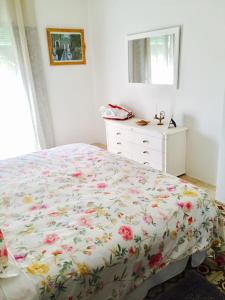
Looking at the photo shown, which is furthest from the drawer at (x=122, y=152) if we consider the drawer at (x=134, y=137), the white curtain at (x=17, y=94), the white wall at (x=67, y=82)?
the white curtain at (x=17, y=94)

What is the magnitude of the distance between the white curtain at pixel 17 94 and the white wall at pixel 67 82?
245 mm

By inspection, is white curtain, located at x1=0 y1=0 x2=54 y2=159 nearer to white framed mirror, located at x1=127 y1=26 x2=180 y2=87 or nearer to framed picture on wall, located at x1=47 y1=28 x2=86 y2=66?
framed picture on wall, located at x1=47 y1=28 x2=86 y2=66

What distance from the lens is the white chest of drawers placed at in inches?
113

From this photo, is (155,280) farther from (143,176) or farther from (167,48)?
(167,48)

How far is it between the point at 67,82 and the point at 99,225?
10.7 feet

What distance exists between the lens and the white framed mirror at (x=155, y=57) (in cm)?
290

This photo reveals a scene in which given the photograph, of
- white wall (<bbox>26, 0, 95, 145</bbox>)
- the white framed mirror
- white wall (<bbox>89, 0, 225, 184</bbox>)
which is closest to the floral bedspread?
white wall (<bbox>89, 0, 225, 184</bbox>)

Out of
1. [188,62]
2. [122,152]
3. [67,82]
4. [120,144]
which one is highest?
[188,62]

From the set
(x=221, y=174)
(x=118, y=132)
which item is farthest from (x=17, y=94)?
(x=221, y=174)

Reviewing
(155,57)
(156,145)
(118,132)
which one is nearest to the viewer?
(156,145)

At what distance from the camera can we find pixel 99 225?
49.5 inches

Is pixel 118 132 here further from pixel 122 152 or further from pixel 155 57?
pixel 155 57

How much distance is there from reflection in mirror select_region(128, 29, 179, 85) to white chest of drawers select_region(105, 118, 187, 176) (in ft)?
2.06

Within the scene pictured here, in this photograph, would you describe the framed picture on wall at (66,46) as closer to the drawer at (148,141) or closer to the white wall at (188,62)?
the white wall at (188,62)
